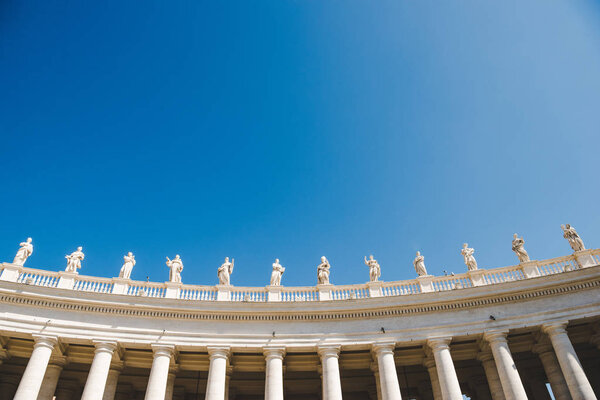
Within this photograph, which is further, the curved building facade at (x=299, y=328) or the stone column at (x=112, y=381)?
the stone column at (x=112, y=381)

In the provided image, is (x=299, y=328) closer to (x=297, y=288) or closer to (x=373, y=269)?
(x=297, y=288)

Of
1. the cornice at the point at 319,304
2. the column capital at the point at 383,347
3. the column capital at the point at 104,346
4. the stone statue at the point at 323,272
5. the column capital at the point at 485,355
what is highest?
the stone statue at the point at 323,272

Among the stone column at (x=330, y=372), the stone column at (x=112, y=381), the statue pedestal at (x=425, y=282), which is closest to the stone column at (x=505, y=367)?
the statue pedestal at (x=425, y=282)

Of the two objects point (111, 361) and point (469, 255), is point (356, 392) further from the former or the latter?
point (111, 361)

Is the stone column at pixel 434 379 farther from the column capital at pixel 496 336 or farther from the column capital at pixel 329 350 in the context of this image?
the column capital at pixel 329 350

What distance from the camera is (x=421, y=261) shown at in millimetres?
34469

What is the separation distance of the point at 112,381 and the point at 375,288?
20047 millimetres

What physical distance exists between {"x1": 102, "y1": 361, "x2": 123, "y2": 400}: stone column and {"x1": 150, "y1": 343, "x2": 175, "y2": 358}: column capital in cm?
359

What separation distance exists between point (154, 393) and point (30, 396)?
7.23 metres

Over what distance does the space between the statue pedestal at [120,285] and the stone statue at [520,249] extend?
29277 mm

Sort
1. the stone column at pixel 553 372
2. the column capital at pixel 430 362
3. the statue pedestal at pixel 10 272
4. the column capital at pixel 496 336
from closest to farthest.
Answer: the stone column at pixel 553 372 → the column capital at pixel 496 336 → the statue pedestal at pixel 10 272 → the column capital at pixel 430 362

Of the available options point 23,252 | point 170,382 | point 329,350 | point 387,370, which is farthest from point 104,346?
point 387,370

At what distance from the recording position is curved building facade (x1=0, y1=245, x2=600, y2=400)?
2894 centimetres

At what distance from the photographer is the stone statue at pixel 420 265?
33.8m
